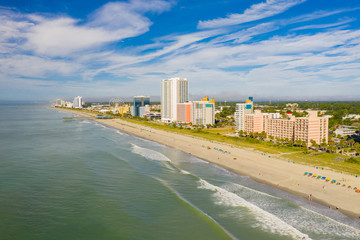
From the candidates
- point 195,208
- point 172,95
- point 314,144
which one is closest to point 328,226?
point 195,208

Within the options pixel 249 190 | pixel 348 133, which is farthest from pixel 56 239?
pixel 348 133

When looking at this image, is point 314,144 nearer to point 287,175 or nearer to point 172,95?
point 287,175

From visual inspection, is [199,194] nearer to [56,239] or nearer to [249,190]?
[249,190]

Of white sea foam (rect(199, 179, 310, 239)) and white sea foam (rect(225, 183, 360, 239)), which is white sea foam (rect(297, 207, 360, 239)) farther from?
white sea foam (rect(199, 179, 310, 239))

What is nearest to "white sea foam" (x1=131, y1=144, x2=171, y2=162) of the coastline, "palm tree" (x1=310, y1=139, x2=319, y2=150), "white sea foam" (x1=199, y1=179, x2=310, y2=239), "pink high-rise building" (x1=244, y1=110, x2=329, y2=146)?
the coastline

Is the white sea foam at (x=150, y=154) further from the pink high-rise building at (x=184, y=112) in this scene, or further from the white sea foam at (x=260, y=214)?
the pink high-rise building at (x=184, y=112)

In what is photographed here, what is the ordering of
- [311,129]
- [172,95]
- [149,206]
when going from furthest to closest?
[172,95], [311,129], [149,206]
